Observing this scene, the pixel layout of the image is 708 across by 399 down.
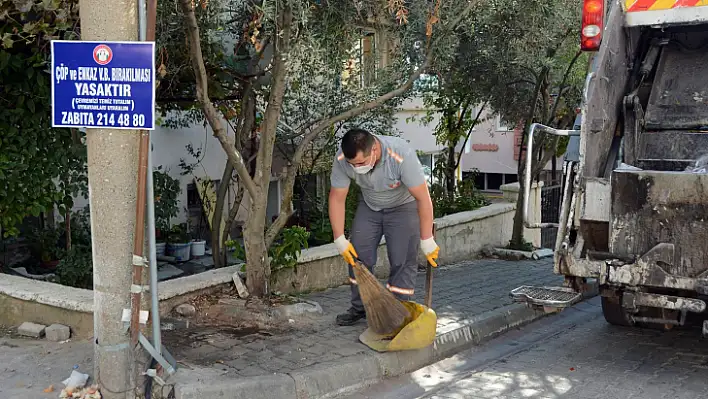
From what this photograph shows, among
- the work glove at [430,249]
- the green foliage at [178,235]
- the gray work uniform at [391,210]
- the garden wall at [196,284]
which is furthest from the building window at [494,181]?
the work glove at [430,249]

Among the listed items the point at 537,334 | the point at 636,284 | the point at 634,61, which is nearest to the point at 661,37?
the point at 634,61

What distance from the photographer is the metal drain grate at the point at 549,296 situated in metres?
5.14

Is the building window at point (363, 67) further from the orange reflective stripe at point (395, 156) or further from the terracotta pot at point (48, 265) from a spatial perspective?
the terracotta pot at point (48, 265)

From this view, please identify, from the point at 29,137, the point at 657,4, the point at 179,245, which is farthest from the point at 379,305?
the point at 179,245

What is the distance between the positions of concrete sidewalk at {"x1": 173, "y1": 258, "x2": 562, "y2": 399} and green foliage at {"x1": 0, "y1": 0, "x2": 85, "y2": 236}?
2.21 m

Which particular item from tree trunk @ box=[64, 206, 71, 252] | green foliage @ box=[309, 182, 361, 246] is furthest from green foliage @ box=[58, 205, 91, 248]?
green foliage @ box=[309, 182, 361, 246]

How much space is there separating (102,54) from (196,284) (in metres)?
2.35

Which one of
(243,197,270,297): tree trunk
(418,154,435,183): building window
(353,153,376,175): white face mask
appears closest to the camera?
(353,153,376,175): white face mask

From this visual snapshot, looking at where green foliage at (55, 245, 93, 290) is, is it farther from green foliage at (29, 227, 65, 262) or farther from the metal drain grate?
the metal drain grate

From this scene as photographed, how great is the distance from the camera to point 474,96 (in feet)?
33.8

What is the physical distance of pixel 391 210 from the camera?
18.7ft

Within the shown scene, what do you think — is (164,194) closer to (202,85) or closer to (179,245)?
(179,245)

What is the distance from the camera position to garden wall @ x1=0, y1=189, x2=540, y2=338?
17.9ft

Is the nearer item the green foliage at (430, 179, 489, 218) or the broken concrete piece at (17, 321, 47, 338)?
the broken concrete piece at (17, 321, 47, 338)
